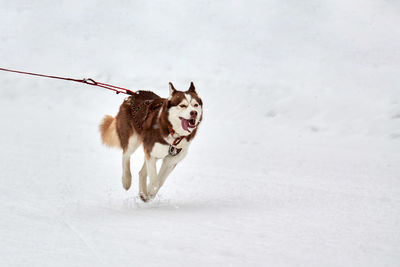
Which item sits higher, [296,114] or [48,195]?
[296,114]

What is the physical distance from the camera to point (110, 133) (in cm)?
612

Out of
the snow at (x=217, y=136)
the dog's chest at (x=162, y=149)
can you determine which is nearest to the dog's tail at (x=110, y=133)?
the snow at (x=217, y=136)

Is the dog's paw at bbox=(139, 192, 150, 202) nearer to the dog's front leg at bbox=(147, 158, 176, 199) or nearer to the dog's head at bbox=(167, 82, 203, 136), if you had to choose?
the dog's front leg at bbox=(147, 158, 176, 199)

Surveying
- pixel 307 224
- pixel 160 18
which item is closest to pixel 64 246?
pixel 307 224

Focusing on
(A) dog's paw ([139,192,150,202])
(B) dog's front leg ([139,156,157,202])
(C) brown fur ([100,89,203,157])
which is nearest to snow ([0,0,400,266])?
(A) dog's paw ([139,192,150,202])

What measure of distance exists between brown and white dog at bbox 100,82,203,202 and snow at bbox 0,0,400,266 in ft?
1.03

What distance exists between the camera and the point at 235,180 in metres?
6.57

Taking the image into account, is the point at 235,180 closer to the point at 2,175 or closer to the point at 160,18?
the point at 2,175

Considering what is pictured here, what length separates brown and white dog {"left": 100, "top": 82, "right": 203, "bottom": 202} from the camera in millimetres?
4777

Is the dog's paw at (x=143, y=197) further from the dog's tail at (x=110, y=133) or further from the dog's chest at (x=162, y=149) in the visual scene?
the dog's tail at (x=110, y=133)

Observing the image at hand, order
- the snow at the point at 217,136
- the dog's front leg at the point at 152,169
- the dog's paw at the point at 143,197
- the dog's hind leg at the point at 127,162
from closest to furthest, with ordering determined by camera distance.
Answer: the snow at the point at 217,136
the dog's front leg at the point at 152,169
the dog's paw at the point at 143,197
the dog's hind leg at the point at 127,162

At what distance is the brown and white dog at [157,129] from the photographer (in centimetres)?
478

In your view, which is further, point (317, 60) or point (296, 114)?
point (317, 60)

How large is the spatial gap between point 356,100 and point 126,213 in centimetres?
855
